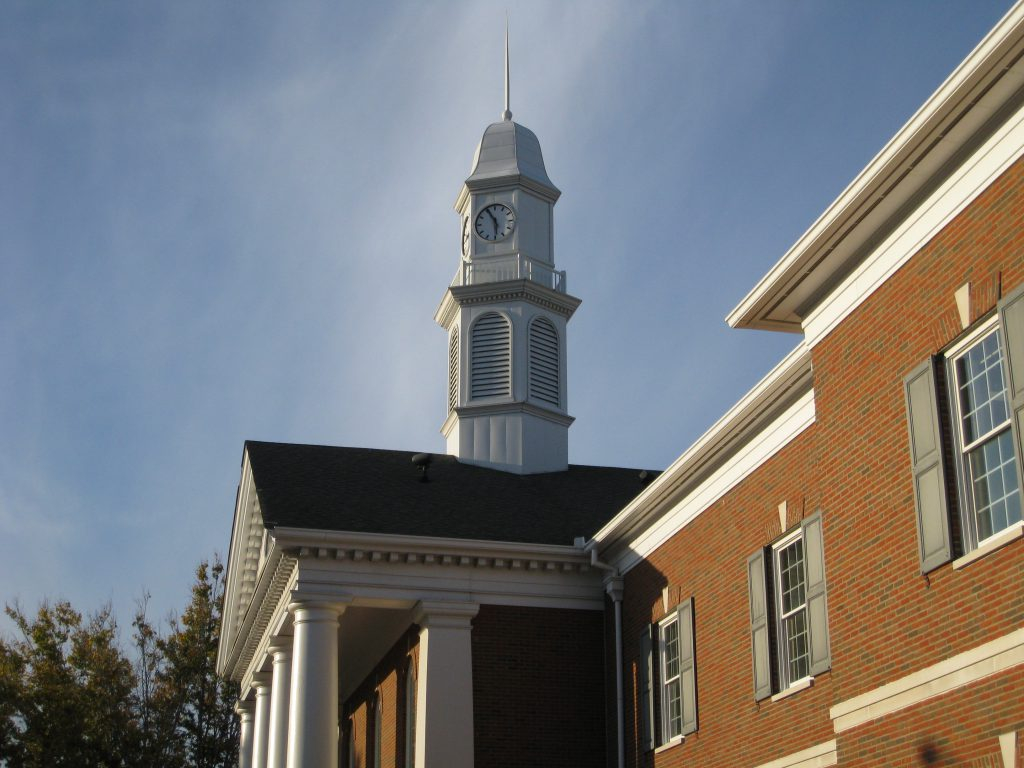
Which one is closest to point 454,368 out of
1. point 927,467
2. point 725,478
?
point 725,478

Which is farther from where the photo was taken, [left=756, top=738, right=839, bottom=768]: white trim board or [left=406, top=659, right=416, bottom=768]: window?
[left=406, top=659, right=416, bottom=768]: window

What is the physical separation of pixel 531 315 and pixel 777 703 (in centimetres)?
1641

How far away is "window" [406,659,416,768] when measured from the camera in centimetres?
2392

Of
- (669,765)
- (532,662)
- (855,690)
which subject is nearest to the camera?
(855,690)

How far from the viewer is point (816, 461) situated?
1616cm

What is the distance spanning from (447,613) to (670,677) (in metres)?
4.08

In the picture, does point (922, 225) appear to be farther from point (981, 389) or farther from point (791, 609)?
point (791, 609)

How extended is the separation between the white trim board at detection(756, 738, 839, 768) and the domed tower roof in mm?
19354

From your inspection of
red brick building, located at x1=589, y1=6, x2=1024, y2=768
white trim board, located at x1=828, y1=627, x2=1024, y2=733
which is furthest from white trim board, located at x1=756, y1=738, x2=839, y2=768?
white trim board, located at x1=828, y1=627, x2=1024, y2=733

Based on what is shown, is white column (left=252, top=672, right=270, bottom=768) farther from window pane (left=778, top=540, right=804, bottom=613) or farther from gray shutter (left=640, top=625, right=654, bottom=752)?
window pane (left=778, top=540, right=804, bottom=613)

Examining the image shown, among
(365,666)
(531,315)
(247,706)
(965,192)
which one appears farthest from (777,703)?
(247,706)

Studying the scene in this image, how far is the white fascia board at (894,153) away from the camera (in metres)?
10.6

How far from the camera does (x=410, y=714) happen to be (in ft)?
80.2

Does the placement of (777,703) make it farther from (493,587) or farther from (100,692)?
(100,692)
